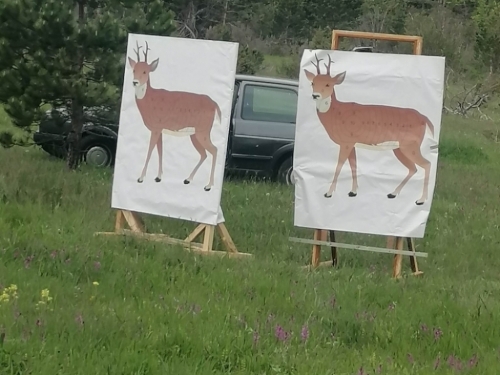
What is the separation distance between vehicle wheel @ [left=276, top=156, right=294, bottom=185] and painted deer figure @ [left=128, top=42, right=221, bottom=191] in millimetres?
4305

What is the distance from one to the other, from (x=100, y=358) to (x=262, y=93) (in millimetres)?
7939

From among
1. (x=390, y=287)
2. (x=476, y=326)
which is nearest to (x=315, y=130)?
(x=390, y=287)

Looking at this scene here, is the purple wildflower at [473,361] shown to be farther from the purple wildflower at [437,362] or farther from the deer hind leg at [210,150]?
the deer hind leg at [210,150]

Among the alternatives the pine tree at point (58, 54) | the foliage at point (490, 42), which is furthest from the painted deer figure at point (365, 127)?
the foliage at point (490, 42)

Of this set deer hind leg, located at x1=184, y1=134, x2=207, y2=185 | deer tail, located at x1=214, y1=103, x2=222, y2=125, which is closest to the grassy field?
deer hind leg, located at x1=184, y1=134, x2=207, y2=185

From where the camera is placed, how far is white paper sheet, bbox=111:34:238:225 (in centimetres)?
749

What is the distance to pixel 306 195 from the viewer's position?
7309mm

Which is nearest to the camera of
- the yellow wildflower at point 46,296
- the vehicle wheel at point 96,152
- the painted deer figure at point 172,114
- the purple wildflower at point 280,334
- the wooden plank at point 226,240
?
the purple wildflower at point 280,334

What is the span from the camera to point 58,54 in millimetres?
10586

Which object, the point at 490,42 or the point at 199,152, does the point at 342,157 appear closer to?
the point at 199,152

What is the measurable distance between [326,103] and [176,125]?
1.54m

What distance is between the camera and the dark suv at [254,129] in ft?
38.2

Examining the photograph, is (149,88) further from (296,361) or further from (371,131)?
(296,361)

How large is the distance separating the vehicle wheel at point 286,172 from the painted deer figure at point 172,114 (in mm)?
4305
